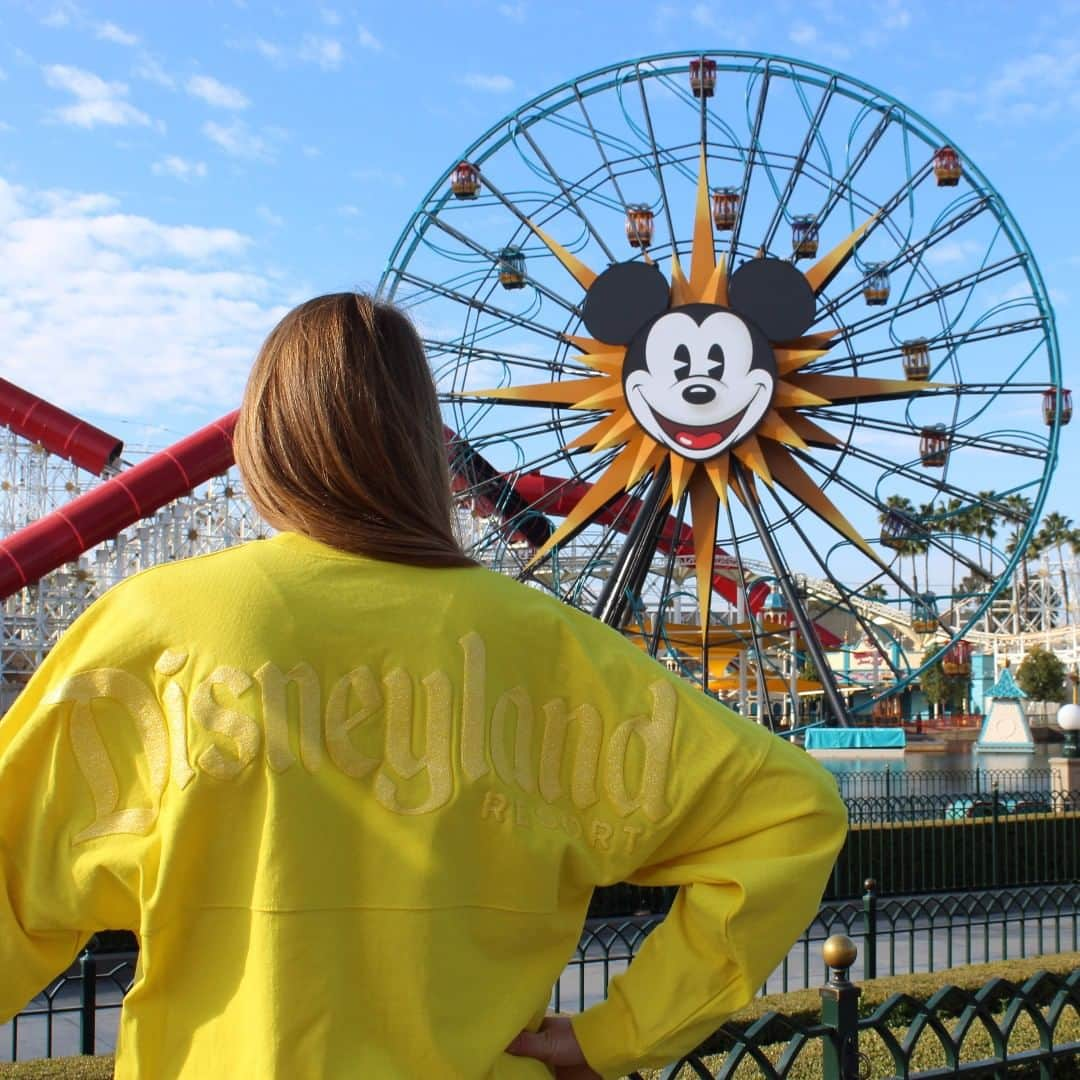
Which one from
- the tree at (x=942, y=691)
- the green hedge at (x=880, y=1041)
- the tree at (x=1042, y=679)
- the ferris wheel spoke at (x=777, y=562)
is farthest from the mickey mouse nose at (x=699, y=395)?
the tree at (x=1042, y=679)

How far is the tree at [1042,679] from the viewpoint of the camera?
5659 cm

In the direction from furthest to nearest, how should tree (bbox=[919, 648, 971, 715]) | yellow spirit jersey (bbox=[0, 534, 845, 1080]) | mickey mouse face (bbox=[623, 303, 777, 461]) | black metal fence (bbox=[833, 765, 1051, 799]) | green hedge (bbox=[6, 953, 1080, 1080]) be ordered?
tree (bbox=[919, 648, 971, 715])
black metal fence (bbox=[833, 765, 1051, 799])
mickey mouse face (bbox=[623, 303, 777, 461])
green hedge (bbox=[6, 953, 1080, 1080])
yellow spirit jersey (bbox=[0, 534, 845, 1080])

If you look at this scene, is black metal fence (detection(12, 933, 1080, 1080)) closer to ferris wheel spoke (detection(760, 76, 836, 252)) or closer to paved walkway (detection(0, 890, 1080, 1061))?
paved walkway (detection(0, 890, 1080, 1061))

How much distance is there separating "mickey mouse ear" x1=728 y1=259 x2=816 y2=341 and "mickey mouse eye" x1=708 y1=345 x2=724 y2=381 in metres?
0.53

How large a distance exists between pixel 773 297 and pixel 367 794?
16028 millimetres

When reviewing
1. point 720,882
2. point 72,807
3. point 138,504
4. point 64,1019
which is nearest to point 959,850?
point 64,1019

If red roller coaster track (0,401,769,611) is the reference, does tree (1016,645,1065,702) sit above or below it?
below

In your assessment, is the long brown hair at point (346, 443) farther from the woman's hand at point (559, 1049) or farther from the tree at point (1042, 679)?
the tree at point (1042, 679)

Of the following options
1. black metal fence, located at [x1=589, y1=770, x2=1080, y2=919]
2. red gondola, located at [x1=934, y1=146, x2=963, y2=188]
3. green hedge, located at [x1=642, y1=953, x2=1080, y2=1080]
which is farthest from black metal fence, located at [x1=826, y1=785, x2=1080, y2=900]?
red gondola, located at [x1=934, y1=146, x2=963, y2=188]

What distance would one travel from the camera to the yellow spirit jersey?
141 cm

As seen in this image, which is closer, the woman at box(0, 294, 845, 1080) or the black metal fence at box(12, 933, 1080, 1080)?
the woman at box(0, 294, 845, 1080)

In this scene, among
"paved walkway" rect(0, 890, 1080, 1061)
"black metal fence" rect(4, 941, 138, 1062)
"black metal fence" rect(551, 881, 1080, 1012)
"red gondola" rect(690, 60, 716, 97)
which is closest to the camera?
"black metal fence" rect(4, 941, 138, 1062)

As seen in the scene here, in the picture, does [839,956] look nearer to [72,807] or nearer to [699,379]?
[72,807]

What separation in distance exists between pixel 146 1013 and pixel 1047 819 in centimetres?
1309
